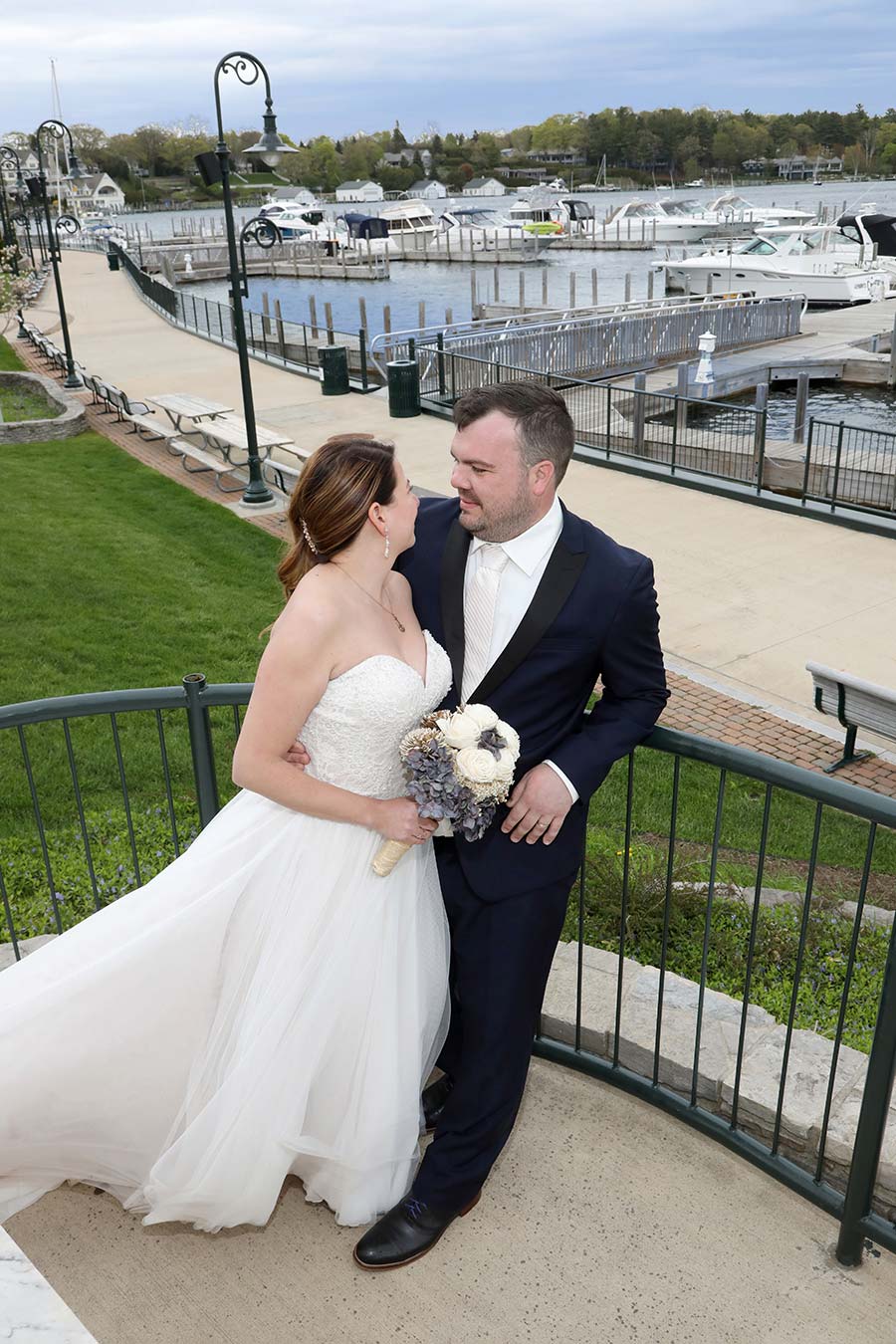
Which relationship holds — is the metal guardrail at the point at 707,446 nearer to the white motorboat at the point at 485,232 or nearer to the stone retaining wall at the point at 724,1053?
the stone retaining wall at the point at 724,1053

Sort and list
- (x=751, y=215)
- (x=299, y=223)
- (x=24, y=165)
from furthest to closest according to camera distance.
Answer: (x=299, y=223) < (x=751, y=215) < (x=24, y=165)

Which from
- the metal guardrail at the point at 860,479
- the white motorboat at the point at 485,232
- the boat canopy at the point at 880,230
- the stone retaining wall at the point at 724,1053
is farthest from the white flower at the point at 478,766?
the white motorboat at the point at 485,232

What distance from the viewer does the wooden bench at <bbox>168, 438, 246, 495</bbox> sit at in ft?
52.1

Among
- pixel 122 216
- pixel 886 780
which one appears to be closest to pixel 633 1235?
pixel 886 780

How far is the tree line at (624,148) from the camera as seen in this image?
167 meters

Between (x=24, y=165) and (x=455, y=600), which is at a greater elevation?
(x=24, y=165)

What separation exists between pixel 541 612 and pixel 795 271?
48897 millimetres

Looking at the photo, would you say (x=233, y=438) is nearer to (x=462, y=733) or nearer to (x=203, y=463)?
(x=203, y=463)

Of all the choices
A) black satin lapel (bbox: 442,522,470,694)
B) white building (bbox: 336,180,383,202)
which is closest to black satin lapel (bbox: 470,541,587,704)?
black satin lapel (bbox: 442,522,470,694)

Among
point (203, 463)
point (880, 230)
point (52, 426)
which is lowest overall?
point (203, 463)

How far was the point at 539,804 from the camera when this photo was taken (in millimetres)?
2852

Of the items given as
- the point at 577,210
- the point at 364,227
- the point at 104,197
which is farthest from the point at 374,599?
Result: the point at 104,197

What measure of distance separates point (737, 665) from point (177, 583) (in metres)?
5.72

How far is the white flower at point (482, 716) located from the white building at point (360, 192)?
16473 centimetres
